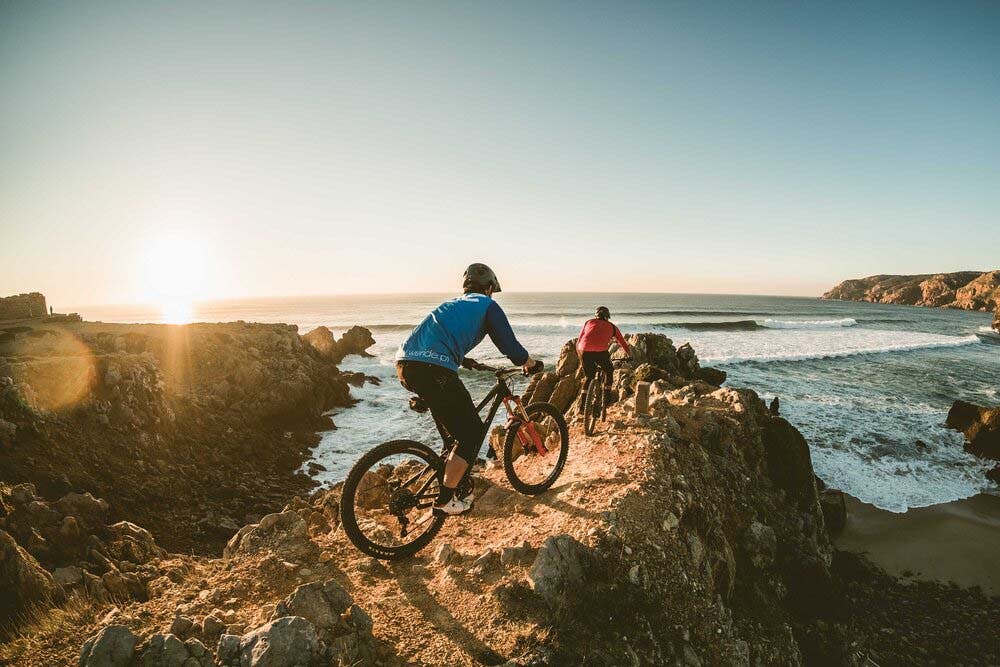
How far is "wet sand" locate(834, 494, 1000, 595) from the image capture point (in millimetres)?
9195

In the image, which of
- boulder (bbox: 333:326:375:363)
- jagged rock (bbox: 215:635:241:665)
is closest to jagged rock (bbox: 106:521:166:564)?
jagged rock (bbox: 215:635:241:665)

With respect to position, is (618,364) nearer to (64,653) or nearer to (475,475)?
(475,475)

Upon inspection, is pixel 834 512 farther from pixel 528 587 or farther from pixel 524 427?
pixel 528 587

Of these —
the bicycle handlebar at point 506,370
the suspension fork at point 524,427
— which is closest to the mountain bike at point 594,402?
the suspension fork at point 524,427

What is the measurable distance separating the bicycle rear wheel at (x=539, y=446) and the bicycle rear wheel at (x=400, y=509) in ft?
3.67

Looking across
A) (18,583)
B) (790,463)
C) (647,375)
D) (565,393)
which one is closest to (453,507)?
(18,583)

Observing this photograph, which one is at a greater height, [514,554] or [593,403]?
[593,403]

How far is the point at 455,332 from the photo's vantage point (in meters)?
4.21

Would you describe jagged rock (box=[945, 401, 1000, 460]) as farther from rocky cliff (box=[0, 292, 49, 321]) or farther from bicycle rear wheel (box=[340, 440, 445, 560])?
rocky cliff (box=[0, 292, 49, 321])

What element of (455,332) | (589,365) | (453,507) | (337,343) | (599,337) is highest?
(455,332)

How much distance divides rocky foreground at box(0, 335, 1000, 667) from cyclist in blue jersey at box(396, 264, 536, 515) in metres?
1.18

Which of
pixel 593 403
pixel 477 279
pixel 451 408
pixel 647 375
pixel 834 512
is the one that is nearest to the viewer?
pixel 451 408

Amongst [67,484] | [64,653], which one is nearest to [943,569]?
[64,653]

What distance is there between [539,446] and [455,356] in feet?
7.57
